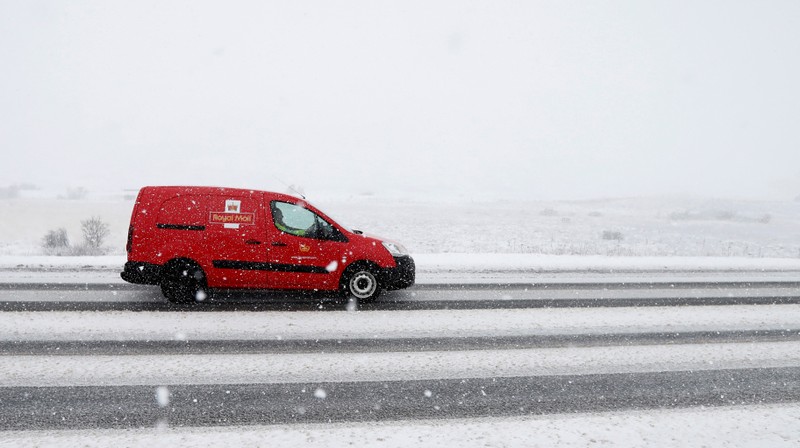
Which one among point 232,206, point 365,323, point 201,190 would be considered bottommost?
point 365,323

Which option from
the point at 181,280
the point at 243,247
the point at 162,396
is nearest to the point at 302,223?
the point at 243,247

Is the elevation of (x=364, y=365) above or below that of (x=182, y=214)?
below

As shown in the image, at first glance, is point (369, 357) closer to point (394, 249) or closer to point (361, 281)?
point (361, 281)

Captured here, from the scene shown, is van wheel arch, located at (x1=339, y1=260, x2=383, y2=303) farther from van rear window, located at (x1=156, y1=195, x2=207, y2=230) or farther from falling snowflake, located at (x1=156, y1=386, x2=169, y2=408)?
falling snowflake, located at (x1=156, y1=386, x2=169, y2=408)

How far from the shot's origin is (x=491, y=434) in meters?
3.29

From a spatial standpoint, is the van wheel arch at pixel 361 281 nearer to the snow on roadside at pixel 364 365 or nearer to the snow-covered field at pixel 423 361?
the snow-covered field at pixel 423 361

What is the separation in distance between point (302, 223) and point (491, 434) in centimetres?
482

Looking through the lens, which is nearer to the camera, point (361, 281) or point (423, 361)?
point (423, 361)

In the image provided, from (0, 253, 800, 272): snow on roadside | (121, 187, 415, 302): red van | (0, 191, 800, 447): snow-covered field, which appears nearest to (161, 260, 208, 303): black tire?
(121, 187, 415, 302): red van

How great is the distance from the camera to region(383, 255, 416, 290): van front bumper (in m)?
7.47

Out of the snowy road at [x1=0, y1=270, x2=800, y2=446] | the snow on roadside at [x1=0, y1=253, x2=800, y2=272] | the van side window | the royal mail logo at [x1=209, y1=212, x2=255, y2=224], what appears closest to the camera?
the snowy road at [x1=0, y1=270, x2=800, y2=446]

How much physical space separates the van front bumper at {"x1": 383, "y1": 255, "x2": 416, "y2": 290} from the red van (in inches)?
0.7

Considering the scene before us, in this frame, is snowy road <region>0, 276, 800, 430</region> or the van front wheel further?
the van front wheel

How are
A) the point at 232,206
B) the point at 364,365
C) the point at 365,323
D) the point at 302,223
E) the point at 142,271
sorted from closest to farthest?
the point at 364,365, the point at 365,323, the point at 142,271, the point at 232,206, the point at 302,223
